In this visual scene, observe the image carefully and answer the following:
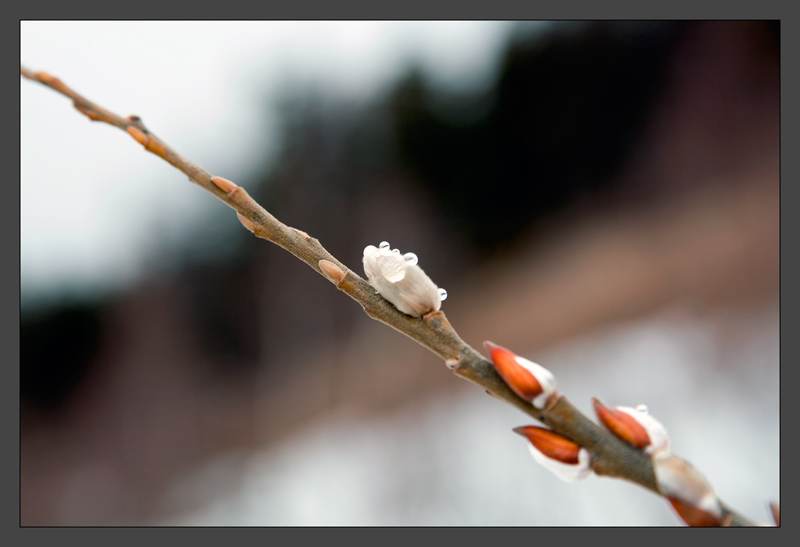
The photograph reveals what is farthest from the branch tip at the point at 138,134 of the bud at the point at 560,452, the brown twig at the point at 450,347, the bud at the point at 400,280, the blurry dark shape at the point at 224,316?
the blurry dark shape at the point at 224,316

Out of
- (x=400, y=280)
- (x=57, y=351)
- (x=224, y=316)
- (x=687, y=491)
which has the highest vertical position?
(x=224, y=316)

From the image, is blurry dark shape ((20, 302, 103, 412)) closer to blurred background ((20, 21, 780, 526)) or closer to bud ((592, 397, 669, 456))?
blurred background ((20, 21, 780, 526))

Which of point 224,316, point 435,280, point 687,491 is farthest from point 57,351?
point 687,491

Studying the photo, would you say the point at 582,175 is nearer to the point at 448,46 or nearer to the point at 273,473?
the point at 448,46

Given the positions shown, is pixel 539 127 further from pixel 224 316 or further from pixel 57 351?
pixel 57 351

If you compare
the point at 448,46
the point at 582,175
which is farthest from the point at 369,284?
the point at 582,175
